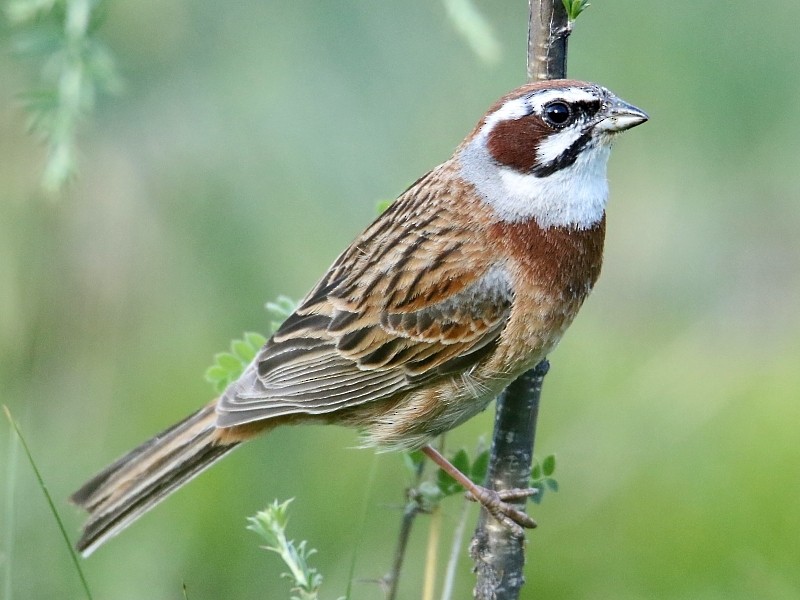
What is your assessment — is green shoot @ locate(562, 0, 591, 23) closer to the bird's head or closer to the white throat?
the bird's head

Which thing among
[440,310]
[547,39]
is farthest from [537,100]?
[440,310]

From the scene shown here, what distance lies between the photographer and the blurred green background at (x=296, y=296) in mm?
4695

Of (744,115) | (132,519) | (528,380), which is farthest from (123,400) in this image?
(744,115)

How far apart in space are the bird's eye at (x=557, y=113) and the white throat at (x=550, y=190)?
14 centimetres

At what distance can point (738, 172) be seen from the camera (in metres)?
7.02

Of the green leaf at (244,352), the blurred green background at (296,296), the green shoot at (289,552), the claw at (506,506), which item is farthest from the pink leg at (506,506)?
the green leaf at (244,352)

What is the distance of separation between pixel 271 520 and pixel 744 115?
13.5ft

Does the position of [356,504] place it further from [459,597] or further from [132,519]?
[132,519]

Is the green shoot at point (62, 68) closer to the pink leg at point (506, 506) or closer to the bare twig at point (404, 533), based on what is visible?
the bare twig at point (404, 533)

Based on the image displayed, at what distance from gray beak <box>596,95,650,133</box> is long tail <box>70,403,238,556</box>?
155 centimetres

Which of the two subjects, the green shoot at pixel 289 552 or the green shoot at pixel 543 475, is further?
the green shoot at pixel 543 475

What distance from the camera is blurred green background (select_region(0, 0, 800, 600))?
4.70 metres

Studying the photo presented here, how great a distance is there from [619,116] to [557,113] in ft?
0.57

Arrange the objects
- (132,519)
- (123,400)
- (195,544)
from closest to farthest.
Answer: (132,519) → (195,544) → (123,400)
